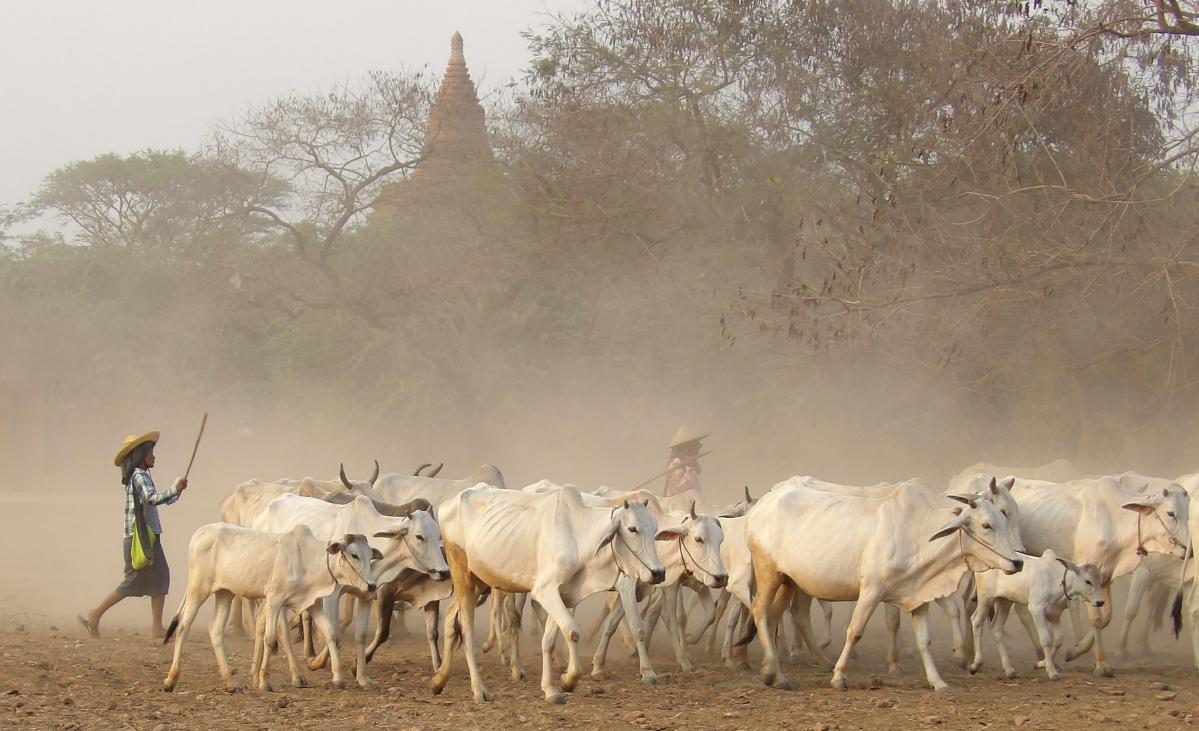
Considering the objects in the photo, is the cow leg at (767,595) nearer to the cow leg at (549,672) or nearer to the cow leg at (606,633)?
the cow leg at (606,633)

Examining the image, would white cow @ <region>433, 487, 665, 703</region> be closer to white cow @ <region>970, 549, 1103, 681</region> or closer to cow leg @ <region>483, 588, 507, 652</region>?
cow leg @ <region>483, 588, 507, 652</region>

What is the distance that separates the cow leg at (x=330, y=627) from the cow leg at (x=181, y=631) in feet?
2.27

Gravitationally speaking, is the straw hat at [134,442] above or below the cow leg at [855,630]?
above

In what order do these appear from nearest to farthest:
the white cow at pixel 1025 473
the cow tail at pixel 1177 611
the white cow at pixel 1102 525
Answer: the white cow at pixel 1102 525 → the cow tail at pixel 1177 611 → the white cow at pixel 1025 473

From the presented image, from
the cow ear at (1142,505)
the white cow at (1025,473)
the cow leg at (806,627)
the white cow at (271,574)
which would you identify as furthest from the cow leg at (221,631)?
the white cow at (1025,473)

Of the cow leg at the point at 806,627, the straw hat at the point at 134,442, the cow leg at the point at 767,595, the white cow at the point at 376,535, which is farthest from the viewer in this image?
the straw hat at the point at 134,442

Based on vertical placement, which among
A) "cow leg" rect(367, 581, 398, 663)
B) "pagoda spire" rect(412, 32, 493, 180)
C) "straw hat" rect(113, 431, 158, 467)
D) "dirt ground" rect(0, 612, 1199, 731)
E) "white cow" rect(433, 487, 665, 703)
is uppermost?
"pagoda spire" rect(412, 32, 493, 180)

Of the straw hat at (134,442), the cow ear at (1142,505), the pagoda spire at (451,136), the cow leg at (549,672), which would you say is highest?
the pagoda spire at (451,136)

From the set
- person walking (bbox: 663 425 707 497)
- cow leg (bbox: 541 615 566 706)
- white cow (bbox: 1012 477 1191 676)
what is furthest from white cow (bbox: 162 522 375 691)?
person walking (bbox: 663 425 707 497)

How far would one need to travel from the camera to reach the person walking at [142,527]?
10.6m

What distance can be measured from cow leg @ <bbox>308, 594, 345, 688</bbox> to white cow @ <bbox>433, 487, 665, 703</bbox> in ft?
2.15

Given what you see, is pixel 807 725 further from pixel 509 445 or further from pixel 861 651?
pixel 509 445

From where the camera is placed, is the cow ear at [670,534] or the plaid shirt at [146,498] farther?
the plaid shirt at [146,498]

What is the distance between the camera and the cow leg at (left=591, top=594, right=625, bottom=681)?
9348 millimetres
